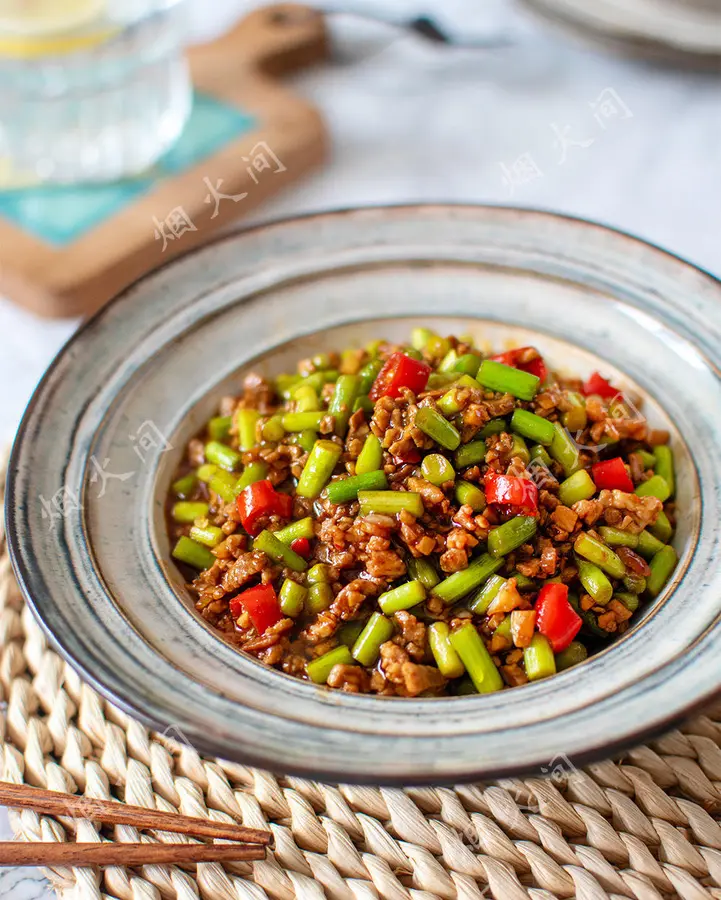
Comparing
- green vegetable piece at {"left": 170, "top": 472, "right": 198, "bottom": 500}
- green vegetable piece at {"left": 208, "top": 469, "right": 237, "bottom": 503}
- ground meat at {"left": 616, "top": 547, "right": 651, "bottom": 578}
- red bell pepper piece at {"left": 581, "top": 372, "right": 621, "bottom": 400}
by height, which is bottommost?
green vegetable piece at {"left": 170, "top": 472, "right": 198, "bottom": 500}

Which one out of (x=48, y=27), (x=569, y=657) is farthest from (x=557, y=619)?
(x=48, y=27)

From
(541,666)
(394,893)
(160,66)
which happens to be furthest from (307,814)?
(160,66)

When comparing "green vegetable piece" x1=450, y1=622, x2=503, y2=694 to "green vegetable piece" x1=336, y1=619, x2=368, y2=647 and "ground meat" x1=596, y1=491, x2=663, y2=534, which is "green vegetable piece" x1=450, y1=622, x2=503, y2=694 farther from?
"ground meat" x1=596, y1=491, x2=663, y2=534

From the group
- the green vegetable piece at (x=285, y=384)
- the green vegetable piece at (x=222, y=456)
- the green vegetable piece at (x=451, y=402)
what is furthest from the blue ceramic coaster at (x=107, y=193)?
the green vegetable piece at (x=451, y=402)

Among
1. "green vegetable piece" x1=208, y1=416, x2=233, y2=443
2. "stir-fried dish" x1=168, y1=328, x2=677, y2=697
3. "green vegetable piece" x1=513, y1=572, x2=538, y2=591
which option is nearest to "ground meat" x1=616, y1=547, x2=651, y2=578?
"stir-fried dish" x1=168, y1=328, x2=677, y2=697

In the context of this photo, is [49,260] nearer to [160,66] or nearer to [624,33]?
[160,66]

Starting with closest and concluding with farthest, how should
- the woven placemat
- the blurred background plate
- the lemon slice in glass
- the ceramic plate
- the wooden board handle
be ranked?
the ceramic plate < the woven placemat < the lemon slice in glass < the blurred background plate < the wooden board handle

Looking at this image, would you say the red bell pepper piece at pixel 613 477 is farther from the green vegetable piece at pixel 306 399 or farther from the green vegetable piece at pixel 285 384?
the green vegetable piece at pixel 285 384
